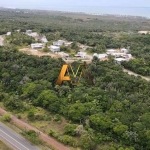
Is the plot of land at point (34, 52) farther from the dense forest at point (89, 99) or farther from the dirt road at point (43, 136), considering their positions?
the dirt road at point (43, 136)

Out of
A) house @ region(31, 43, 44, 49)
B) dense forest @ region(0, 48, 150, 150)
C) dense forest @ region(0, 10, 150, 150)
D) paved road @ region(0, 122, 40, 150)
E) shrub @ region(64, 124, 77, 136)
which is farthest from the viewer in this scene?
house @ region(31, 43, 44, 49)

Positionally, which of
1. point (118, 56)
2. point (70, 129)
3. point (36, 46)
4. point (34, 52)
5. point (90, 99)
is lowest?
point (70, 129)

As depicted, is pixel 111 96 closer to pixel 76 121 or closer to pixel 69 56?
pixel 76 121

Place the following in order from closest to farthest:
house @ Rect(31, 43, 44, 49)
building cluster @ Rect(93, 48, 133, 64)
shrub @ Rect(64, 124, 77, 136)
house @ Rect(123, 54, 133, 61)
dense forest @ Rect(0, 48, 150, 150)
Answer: dense forest @ Rect(0, 48, 150, 150) → shrub @ Rect(64, 124, 77, 136) → building cluster @ Rect(93, 48, 133, 64) → house @ Rect(123, 54, 133, 61) → house @ Rect(31, 43, 44, 49)

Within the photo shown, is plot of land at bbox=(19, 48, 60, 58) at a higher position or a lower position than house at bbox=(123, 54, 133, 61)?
lower

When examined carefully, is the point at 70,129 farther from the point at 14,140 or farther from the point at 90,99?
the point at 90,99

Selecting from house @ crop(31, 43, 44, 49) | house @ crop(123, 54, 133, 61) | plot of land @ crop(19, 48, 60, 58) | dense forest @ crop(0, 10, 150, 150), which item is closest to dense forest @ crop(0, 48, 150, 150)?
dense forest @ crop(0, 10, 150, 150)

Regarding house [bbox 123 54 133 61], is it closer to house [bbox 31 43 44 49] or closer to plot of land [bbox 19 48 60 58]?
plot of land [bbox 19 48 60 58]

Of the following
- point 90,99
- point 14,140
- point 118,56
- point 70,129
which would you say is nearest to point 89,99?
point 90,99

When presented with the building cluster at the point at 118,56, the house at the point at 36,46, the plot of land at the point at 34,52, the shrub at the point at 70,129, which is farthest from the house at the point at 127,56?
the shrub at the point at 70,129

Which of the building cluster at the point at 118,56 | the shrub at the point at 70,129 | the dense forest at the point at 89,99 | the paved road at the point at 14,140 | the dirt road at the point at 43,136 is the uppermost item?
the building cluster at the point at 118,56
